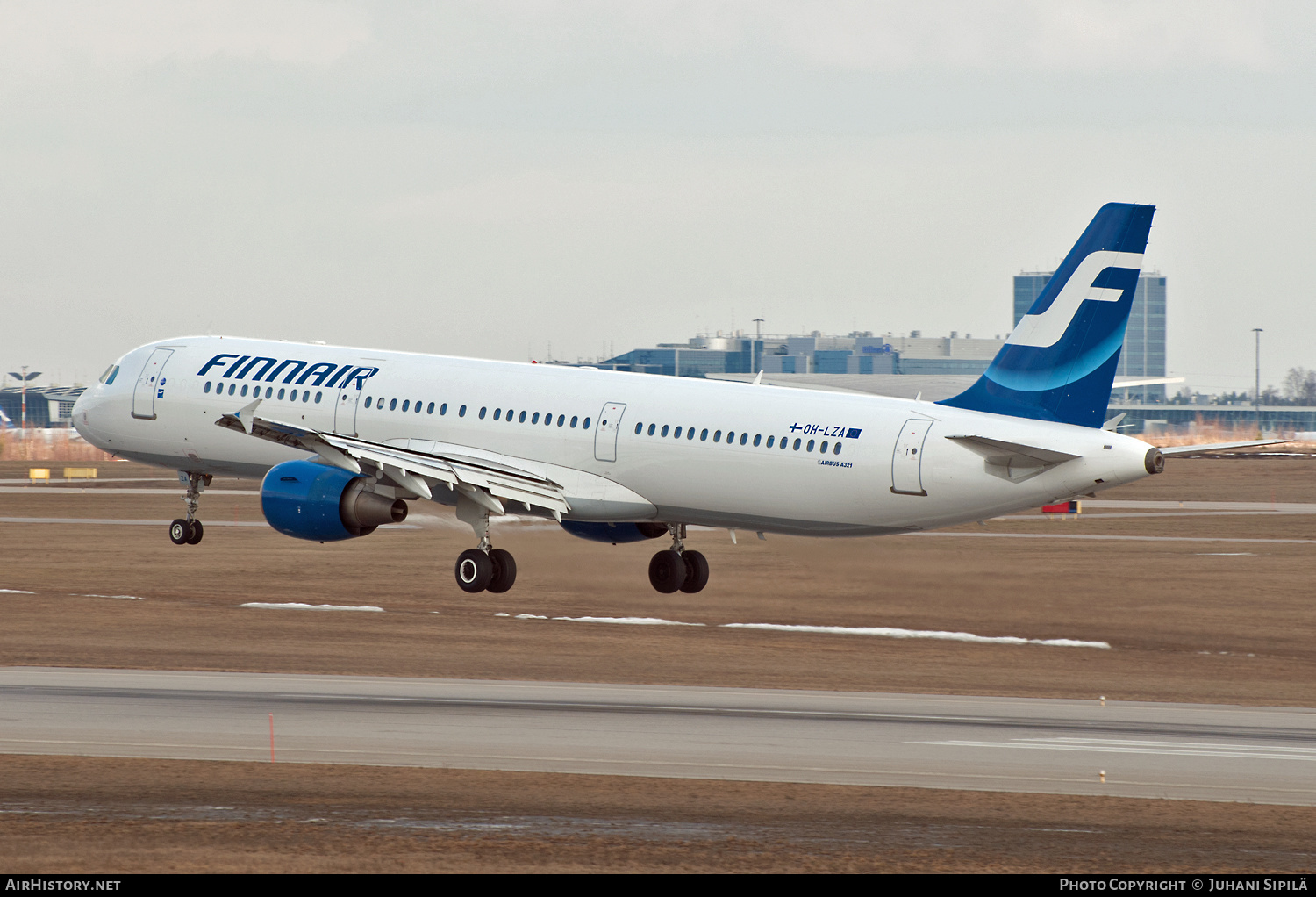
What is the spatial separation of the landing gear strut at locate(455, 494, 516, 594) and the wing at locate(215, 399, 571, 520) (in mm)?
699

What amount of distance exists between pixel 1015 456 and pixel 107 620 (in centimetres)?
3229

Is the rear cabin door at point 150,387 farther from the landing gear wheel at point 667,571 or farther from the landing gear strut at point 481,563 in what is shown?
the landing gear wheel at point 667,571

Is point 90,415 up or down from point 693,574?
up

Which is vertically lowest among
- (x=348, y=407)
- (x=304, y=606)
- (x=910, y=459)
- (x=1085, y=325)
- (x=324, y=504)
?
(x=304, y=606)

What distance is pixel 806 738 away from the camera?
37.1 m

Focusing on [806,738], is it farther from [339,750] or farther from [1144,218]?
[1144,218]

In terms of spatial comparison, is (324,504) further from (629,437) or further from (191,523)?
(191,523)

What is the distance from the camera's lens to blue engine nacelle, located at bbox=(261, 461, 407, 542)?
153ft

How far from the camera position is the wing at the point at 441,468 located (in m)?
45.4

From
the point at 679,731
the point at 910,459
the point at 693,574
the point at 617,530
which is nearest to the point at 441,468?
the point at 617,530

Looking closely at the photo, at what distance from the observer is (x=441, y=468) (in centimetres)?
4656

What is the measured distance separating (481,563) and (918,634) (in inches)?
666

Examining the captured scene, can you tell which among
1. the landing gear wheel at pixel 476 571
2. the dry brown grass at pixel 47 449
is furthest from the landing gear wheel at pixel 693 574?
the dry brown grass at pixel 47 449

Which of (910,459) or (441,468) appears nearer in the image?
(910,459)
